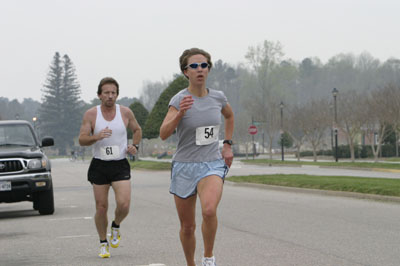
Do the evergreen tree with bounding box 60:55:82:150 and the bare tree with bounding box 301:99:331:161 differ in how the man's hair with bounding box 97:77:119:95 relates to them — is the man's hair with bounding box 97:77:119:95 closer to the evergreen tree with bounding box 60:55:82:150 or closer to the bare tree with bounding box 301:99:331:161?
the bare tree with bounding box 301:99:331:161

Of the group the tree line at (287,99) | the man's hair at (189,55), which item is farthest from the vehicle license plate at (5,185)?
the tree line at (287,99)

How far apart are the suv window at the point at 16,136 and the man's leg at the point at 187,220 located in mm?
9350

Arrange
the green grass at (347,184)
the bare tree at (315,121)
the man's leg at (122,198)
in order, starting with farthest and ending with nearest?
1. the bare tree at (315,121)
2. the green grass at (347,184)
3. the man's leg at (122,198)

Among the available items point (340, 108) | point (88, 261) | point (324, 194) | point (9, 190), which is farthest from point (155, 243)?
point (340, 108)

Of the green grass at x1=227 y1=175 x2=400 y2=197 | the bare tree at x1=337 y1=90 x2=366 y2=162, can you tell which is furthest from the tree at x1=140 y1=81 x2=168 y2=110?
the green grass at x1=227 y1=175 x2=400 y2=197

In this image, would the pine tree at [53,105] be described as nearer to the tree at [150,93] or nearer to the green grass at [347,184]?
the tree at [150,93]

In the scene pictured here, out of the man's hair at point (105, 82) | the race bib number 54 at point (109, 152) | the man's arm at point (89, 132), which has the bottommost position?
the race bib number 54 at point (109, 152)

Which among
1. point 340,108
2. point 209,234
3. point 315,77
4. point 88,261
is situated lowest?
point 88,261

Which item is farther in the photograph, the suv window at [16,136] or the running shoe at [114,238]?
the suv window at [16,136]

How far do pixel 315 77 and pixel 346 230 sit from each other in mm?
133743

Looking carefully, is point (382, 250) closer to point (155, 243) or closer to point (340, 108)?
point (155, 243)

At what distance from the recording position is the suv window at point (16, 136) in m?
15.1

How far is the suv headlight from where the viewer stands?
570 inches

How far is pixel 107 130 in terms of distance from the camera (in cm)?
835
